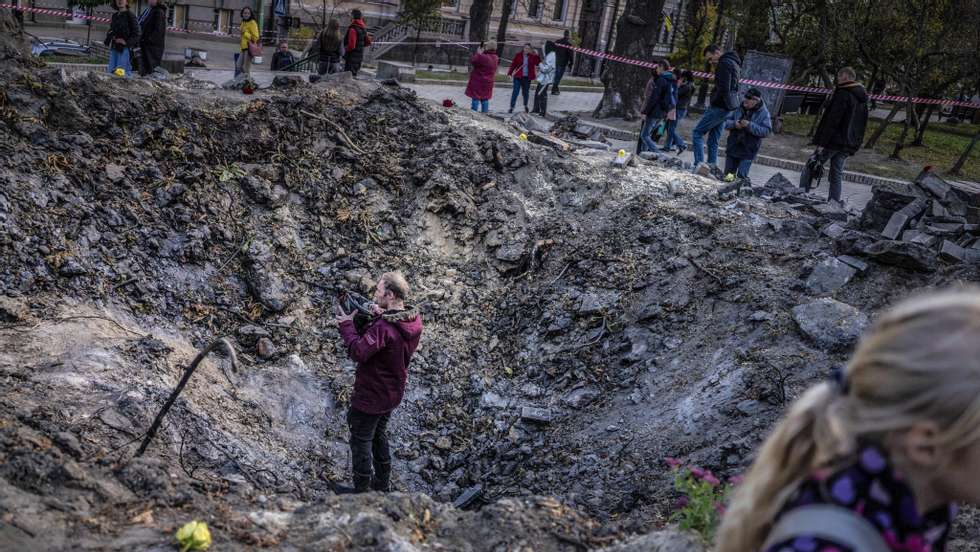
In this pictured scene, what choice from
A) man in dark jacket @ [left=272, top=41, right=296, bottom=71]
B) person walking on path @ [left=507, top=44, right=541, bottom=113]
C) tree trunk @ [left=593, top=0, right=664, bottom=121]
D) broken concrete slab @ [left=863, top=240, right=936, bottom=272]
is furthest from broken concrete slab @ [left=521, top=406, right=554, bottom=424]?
tree trunk @ [left=593, top=0, right=664, bottom=121]

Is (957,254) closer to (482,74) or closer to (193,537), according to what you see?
(193,537)

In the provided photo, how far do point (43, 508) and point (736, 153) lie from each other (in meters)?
9.76

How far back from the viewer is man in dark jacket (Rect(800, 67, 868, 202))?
10.3 m

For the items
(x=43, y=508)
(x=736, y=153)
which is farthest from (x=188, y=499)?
(x=736, y=153)

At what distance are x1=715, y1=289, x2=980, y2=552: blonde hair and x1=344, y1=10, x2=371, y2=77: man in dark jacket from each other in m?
14.5

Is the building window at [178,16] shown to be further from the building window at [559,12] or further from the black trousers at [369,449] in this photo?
the black trousers at [369,449]

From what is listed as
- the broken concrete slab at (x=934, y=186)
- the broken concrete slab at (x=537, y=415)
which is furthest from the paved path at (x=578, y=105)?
the broken concrete slab at (x=537, y=415)

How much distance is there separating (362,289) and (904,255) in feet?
16.4

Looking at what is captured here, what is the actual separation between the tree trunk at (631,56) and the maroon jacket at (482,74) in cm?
464

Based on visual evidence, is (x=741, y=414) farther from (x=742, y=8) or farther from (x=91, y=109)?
(x=742, y=8)

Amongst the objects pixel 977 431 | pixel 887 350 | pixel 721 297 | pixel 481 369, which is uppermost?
pixel 887 350

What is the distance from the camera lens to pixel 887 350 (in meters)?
1.53

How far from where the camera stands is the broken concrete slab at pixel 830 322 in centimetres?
612

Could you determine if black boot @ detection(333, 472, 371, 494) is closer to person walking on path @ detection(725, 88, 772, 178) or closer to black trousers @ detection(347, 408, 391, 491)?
black trousers @ detection(347, 408, 391, 491)
